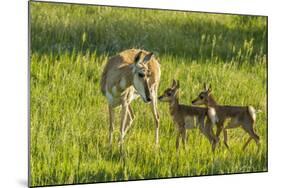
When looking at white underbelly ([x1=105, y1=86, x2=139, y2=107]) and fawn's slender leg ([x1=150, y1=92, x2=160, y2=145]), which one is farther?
fawn's slender leg ([x1=150, y1=92, x2=160, y2=145])

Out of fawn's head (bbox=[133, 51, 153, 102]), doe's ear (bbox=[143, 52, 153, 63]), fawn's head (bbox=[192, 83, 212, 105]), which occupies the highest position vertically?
doe's ear (bbox=[143, 52, 153, 63])

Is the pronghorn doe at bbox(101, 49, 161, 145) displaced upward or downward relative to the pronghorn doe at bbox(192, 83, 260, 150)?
upward

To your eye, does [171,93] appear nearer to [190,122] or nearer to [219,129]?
[190,122]

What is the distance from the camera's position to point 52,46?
5.85 metres

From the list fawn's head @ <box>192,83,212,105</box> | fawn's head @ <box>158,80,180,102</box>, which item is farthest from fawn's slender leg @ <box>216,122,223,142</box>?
fawn's head @ <box>158,80,180,102</box>

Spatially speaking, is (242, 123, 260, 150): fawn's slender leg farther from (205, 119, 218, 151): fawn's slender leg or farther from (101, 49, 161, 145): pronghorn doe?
(101, 49, 161, 145): pronghorn doe

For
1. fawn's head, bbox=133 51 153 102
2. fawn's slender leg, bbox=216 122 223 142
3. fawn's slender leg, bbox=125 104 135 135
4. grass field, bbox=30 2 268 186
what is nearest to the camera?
grass field, bbox=30 2 268 186

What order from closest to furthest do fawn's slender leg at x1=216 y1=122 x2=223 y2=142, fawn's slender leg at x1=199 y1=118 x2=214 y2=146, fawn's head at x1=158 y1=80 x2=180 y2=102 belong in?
fawn's head at x1=158 y1=80 x2=180 y2=102 < fawn's slender leg at x1=199 y1=118 x2=214 y2=146 < fawn's slender leg at x1=216 y1=122 x2=223 y2=142

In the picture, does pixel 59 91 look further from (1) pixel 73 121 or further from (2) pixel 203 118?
(2) pixel 203 118

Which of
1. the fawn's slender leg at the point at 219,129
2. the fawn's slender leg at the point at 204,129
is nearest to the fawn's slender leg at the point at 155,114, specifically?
the fawn's slender leg at the point at 204,129

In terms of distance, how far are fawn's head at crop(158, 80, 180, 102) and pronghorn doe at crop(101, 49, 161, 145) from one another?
0.18 metres

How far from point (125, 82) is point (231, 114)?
3.72 ft

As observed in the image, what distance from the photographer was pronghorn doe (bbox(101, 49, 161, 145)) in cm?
598

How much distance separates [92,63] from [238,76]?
1.43m
